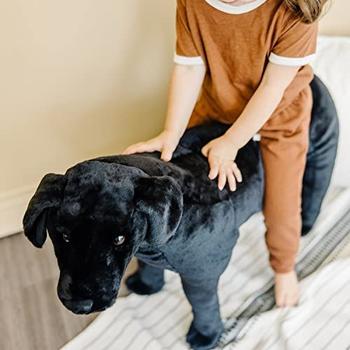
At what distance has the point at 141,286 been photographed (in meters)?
1.05

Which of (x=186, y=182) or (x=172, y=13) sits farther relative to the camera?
(x=172, y=13)

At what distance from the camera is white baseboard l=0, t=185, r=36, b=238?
1.17 meters

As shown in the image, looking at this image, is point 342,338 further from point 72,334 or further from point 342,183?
point 72,334

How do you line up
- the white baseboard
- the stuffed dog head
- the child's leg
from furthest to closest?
the white baseboard, the child's leg, the stuffed dog head

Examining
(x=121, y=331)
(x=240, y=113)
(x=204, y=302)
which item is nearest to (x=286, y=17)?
(x=240, y=113)

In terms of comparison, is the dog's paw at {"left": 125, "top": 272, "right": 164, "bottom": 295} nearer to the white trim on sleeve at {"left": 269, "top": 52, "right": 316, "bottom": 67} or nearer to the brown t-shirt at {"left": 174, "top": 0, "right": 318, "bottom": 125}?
the brown t-shirt at {"left": 174, "top": 0, "right": 318, "bottom": 125}

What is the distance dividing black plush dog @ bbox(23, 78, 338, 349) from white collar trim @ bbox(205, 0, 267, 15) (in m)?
0.20

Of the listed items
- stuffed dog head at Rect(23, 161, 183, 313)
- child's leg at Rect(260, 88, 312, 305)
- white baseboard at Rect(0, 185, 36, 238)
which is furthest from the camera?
white baseboard at Rect(0, 185, 36, 238)

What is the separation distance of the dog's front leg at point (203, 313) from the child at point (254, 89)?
0.49 feet

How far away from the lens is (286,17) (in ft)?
2.60

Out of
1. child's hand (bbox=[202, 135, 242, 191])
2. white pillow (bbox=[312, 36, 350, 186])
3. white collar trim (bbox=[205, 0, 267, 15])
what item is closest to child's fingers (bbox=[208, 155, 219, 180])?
child's hand (bbox=[202, 135, 242, 191])

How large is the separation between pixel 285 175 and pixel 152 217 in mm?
302

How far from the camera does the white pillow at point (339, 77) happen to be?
3.51 feet

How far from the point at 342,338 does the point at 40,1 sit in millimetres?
733
